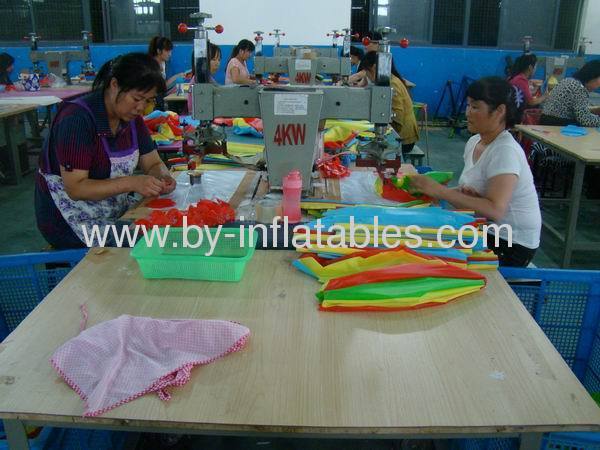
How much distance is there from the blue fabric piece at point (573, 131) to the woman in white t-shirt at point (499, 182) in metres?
2.24

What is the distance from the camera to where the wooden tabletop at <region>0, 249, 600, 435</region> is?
111cm

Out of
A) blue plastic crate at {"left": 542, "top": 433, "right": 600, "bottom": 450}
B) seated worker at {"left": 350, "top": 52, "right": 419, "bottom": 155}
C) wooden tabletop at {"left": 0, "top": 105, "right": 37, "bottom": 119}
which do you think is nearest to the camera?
blue plastic crate at {"left": 542, "top": 433, "right": 600, "bottom": 450}

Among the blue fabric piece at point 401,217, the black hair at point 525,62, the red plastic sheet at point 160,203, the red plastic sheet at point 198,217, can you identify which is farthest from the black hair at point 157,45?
the blue fabric piece at point 401,217

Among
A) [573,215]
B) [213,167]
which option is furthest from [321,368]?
[573,215]

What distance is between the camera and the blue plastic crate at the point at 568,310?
1746mm

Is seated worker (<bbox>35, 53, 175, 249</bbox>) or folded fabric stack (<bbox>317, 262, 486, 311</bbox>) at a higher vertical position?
seated worker (<bbox>35, 53, 175, 249</bbox>)

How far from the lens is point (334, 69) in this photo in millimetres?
5406

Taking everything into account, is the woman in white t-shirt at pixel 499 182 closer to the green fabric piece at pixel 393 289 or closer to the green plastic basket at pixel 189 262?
the green fabric piece at pixel 393 289

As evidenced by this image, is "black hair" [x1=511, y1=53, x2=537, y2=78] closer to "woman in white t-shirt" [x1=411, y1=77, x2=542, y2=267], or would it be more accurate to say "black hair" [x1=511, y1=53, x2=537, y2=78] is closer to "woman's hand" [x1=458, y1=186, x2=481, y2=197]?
"woman in white t-shirt" [x1=411, y1=77, x2=542, y2=267]

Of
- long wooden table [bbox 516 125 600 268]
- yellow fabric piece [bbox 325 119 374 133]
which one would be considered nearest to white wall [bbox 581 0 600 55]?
long wooden table [bbox 516 125 600 268]

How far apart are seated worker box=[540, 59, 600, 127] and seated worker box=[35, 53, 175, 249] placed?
3.77 m

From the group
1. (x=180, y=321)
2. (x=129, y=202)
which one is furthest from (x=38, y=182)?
(x=180, y=321)

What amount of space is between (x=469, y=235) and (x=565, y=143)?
261cm

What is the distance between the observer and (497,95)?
2307 mm
